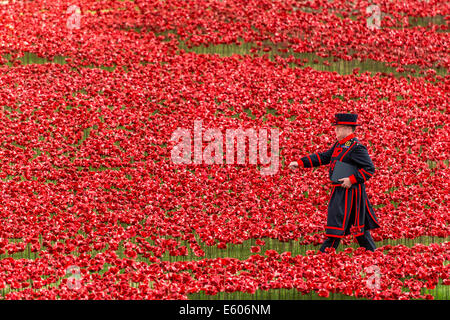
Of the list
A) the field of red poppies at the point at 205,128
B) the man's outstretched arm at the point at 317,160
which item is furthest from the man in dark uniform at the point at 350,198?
the field of red poppies at the point at 205,128

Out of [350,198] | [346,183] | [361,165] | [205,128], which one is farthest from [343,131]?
[205,128]

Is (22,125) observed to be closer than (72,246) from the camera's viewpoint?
No

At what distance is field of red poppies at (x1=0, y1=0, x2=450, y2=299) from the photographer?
967cm

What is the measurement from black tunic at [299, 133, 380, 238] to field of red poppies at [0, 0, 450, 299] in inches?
20.6

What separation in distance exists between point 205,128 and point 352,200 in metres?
5.90

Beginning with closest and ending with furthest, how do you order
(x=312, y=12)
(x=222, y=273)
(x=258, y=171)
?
(x=222, y=273), (x=258, y=171), (x=312, y=12)

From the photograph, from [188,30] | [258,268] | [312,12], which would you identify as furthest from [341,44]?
[258,268]

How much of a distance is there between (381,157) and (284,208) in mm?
3514

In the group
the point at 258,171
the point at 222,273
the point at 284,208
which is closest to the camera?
the point at 222,273

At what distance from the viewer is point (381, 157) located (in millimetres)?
14656

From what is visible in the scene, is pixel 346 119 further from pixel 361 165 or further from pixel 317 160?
pixel 317 160

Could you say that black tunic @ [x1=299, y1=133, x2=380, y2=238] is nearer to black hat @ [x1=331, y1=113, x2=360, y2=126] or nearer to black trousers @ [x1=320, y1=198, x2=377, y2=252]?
black trousers @ [x1=320, y1=198, x2=377, y2=252]

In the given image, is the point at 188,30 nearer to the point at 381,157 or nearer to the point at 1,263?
A: the point at 381,157

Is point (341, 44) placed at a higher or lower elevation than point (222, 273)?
higher
